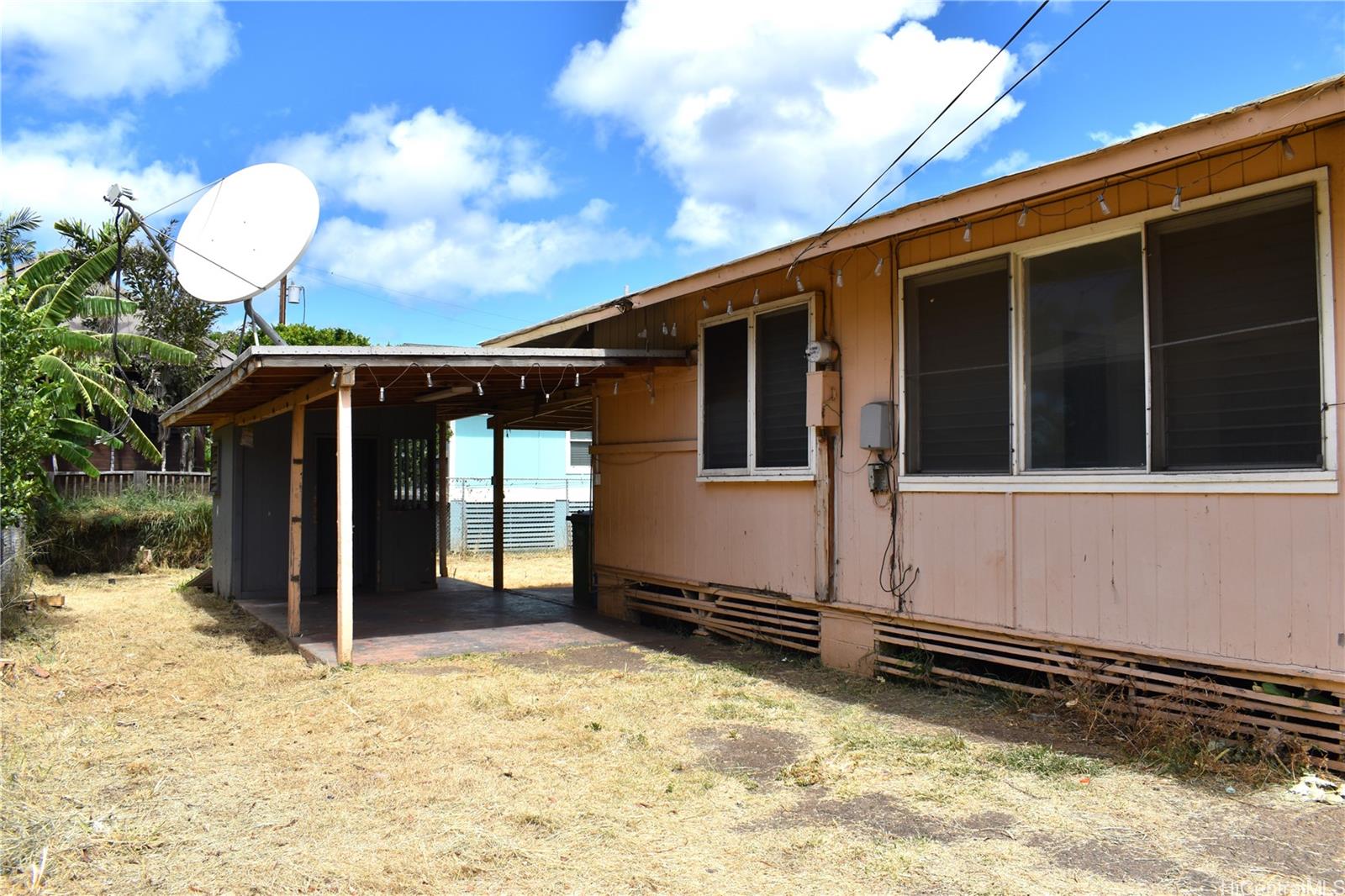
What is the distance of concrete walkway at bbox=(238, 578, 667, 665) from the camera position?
806cm

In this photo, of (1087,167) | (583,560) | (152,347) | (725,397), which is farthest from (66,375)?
(1087,167)

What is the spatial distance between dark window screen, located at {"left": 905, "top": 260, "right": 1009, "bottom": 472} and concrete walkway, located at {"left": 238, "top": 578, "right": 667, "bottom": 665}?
11.3 feet

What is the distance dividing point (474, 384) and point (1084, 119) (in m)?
6.49

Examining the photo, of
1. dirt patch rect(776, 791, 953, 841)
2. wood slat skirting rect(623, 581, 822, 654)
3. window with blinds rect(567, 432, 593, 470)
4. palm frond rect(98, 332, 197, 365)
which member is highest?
palm frond rect(98, 332, 197, 365)

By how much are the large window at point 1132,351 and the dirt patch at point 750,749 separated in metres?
2.18

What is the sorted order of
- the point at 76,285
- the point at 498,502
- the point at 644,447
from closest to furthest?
the point at 644,447 → the point at 498,502 → the point at 76,285

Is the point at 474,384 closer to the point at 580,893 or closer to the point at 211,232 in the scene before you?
the point at 211,232

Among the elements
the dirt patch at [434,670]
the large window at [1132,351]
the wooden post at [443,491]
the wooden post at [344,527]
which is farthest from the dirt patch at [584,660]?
the wooden post at [443,491]

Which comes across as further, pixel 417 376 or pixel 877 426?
pixel 417 376

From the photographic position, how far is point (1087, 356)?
17.8ft

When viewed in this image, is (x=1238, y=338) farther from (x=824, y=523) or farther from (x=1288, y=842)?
(x=824, y=523)

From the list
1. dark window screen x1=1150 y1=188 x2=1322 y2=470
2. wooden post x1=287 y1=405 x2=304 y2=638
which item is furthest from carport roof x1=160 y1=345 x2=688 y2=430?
dark window screen x1=1150 y1=188 x2=1322 y2=470

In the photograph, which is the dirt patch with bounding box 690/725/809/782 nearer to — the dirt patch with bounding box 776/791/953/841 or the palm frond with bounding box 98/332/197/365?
the dirt patch with bounding box 776/791/953/841

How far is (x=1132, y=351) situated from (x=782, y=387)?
304cm
